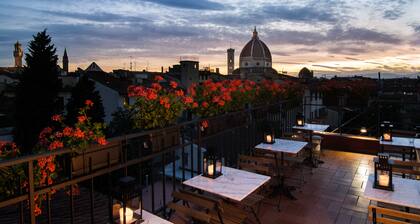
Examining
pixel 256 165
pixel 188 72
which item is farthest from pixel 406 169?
pixel 188 72

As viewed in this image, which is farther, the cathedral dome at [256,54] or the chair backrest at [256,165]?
the cathedral dome at [256,54]

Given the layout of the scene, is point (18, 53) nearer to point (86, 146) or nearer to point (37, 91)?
point (37, 91)

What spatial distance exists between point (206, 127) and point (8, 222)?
8.80 ft

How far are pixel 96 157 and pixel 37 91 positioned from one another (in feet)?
84.8

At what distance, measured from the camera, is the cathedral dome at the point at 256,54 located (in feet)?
333

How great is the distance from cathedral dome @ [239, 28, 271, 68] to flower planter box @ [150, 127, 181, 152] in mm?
99600

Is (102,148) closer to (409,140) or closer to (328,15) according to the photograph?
(409,140)

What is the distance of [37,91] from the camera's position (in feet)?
82.0

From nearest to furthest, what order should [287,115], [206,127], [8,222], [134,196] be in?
[134,196], [8,222], [206,127], [287,115]

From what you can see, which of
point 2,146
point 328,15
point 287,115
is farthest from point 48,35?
point 2,146

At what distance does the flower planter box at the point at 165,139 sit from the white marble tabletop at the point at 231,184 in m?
0.50

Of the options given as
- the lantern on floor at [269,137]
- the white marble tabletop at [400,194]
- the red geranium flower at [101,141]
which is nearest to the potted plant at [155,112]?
the red geranium flower at [101,141]

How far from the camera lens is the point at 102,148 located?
8.91 ft

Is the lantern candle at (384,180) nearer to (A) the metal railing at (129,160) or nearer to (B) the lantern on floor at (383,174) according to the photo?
(B) the lantern on floor at (383,174)
